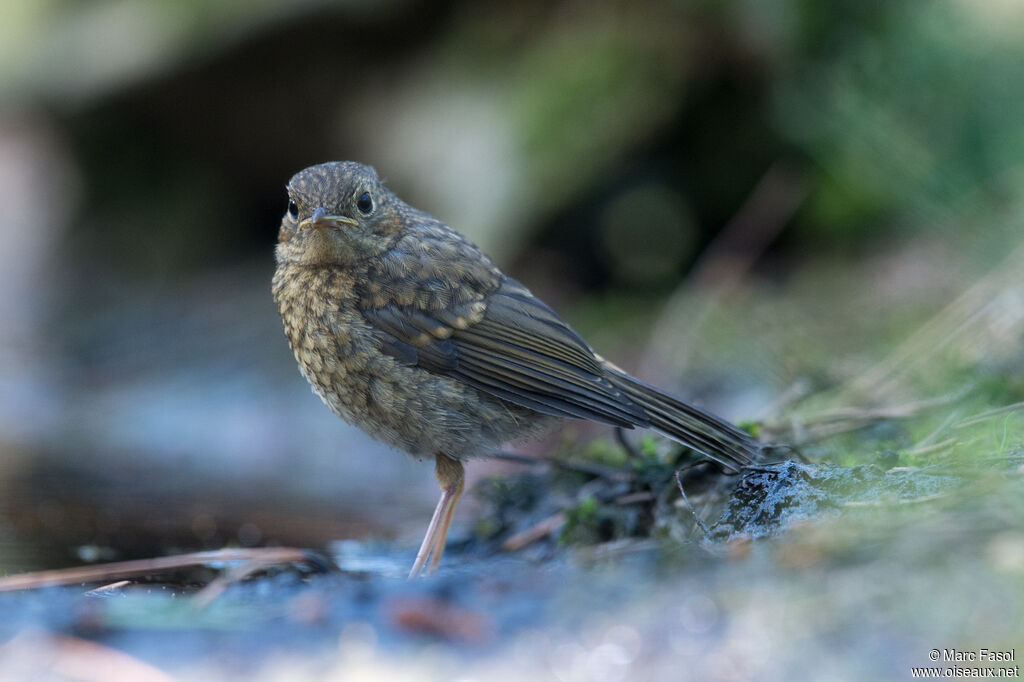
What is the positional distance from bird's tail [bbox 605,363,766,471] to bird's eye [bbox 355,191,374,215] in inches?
51.4

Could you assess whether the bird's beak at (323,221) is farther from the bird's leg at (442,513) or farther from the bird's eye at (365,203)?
the bird's leg at (442,513)

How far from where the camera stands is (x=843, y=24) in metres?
7.06

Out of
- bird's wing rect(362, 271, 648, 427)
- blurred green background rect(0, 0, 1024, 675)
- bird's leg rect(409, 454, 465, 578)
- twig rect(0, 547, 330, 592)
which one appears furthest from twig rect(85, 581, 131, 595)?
bird's wing rect(362, 271, 648, 427)

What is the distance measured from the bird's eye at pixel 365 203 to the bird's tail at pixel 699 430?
131 cm

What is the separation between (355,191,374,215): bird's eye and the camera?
4137 mm

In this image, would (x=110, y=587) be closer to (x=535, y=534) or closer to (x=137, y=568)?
(x=137, y=568)

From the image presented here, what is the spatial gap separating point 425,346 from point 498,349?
0.28 m

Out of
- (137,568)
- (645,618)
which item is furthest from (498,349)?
(645,618)

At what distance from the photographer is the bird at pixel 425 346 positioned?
3.84 metres

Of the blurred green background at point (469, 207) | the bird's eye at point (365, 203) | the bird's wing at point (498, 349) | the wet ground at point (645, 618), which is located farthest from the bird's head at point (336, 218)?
the wet ground at point (645, 618)

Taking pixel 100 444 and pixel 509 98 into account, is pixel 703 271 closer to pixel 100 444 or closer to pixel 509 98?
pixel 509 98

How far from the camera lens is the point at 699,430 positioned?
11.4 ft

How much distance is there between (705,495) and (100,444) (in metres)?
4.74

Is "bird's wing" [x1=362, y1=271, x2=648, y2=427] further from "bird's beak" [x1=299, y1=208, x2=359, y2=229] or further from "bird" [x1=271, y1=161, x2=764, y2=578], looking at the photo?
"bird's beak" [x1=299, y1=208, x2=359, y2=229]
